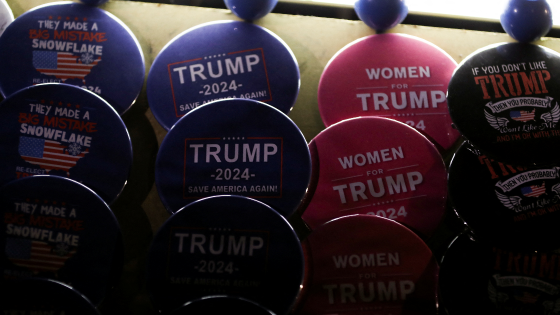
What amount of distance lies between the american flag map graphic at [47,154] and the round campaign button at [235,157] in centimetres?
25

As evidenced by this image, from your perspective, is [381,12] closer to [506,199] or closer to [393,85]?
[393,85]

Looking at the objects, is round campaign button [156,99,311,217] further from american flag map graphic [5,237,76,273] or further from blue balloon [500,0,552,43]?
blue balloon [500,0,552,43]

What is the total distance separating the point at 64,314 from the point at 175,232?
312 mm

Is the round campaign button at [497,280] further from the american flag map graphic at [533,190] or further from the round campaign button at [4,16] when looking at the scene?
the round campaign button at [4,16]

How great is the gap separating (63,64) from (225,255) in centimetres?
77

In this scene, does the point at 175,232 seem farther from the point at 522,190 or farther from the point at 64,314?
the point at 522,190

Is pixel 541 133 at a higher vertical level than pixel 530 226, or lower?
higher

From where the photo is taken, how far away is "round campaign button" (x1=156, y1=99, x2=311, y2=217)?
108 cm

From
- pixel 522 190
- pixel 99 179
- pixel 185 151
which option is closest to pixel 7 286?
pixel 99 179

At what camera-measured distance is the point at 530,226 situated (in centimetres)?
108

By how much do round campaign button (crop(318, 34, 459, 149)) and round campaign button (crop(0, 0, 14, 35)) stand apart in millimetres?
1023

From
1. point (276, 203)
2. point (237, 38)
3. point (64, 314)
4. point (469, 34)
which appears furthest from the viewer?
point (469, 34)

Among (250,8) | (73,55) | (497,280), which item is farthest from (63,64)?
(497,280)

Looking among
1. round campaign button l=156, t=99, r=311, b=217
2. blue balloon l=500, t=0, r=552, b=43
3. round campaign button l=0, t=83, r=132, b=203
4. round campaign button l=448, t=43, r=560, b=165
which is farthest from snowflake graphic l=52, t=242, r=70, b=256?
blue balloon l=500, t=0, r=552, b=43
